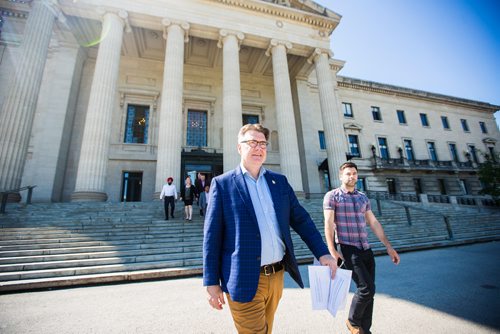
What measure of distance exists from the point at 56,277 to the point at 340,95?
25485 mm

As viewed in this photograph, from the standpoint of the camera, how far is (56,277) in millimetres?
4715

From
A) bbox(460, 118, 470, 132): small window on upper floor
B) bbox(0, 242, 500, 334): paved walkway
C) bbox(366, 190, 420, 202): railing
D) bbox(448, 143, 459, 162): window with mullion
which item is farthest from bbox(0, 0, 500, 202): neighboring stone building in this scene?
bbox(460, 118, 470, 132): small window on upper floor

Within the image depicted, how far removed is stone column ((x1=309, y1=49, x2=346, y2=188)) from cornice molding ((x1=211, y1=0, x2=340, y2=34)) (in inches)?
93.8

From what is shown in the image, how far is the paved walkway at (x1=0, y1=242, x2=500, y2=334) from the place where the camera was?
8.79 ft

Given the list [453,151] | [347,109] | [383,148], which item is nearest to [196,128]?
[347,109]

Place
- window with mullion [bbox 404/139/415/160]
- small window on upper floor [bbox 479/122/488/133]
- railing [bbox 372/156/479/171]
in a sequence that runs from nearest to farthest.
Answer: railing [bbox 372/156/479/171], window with mullion [bbox 404/139/415/160], small window on upper floor [bbox 479/122/488/133]

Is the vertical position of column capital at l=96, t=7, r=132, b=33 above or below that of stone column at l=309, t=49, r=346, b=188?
above

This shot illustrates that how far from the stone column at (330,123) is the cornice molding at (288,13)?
2382mm

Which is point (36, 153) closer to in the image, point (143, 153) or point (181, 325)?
point (143, 153)

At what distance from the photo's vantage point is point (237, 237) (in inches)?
61.0

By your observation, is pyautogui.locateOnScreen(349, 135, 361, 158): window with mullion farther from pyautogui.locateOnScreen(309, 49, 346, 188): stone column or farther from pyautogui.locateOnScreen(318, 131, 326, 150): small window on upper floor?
pyautogui.locateOnScreen(309, 49, 346, 188): stone column

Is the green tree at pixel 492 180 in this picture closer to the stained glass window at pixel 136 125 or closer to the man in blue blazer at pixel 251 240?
the man in blue blazer at pixel 251 240

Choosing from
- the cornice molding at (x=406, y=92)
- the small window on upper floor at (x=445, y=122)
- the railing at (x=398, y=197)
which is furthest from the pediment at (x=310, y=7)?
the small window on upper floor at (x=445, y=122)

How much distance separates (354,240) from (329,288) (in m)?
0.95
